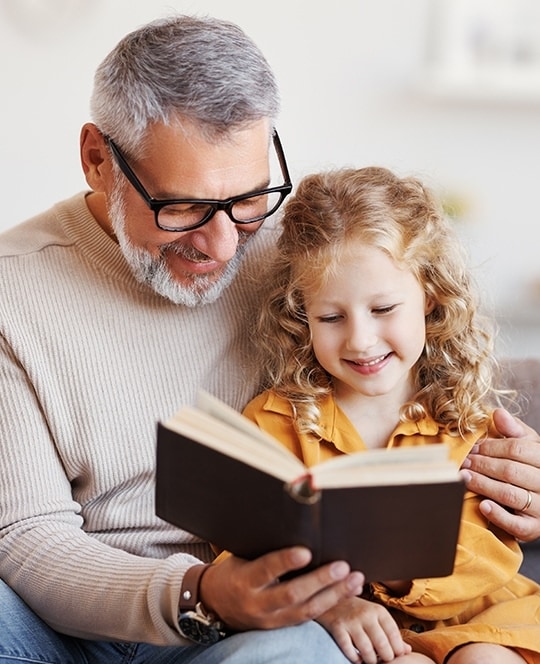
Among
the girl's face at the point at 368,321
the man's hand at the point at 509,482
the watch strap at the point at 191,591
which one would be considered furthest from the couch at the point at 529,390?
the watch strap at the point at 191,591

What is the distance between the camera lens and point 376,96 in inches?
131

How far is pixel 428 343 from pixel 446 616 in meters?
0.50

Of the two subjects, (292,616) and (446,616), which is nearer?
(292,616)

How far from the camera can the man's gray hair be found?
5.64ft

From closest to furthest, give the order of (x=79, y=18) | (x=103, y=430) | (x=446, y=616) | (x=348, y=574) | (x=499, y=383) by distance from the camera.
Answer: (x=348, y=574)
(x=446, y=616)
(x=103, y=430)
(x=499, y=383)
(x=79, y=18)

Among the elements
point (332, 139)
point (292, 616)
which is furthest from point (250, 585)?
point (332, 139)

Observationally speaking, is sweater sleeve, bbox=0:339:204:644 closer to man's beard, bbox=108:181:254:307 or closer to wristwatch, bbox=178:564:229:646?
wristwatch, bbox=178:564:229:646

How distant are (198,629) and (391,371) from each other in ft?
1.80

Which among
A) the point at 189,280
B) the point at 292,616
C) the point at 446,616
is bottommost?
the point at 446,616

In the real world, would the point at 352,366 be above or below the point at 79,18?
below

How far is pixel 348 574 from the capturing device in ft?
4.62

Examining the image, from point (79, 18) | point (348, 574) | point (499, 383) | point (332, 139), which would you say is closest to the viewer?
point (348, 574)

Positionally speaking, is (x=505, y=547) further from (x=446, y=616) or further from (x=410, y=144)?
(x=410, y=144)

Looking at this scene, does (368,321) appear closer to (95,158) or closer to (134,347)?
(134,347)
